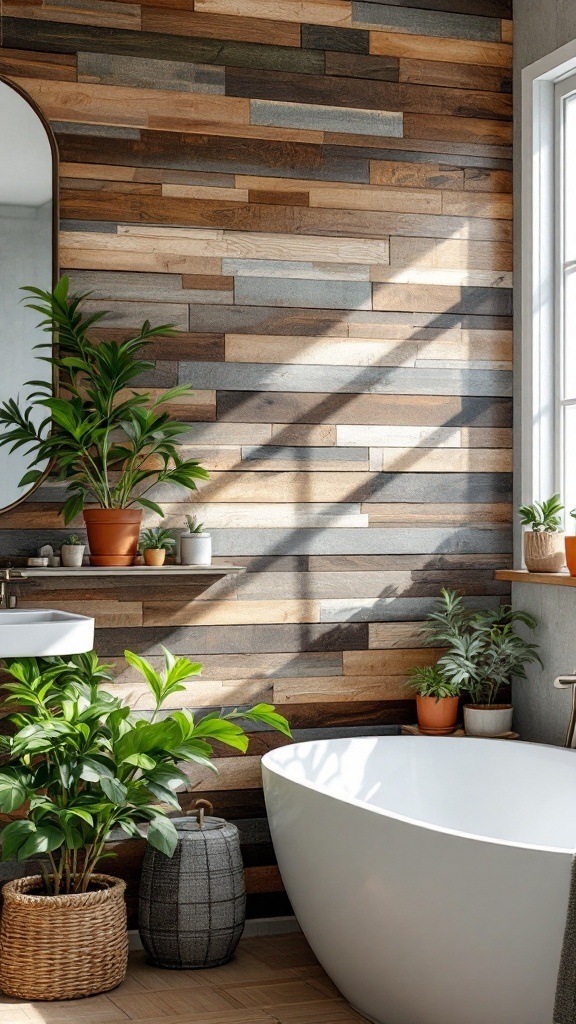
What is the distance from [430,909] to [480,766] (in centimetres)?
100

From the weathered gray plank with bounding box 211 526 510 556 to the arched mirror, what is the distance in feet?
2.21

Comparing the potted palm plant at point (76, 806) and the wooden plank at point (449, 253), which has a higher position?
the wooden plank at point (449, 253)

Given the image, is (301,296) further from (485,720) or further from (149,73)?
(485,720)

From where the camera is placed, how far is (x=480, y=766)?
11.4 feet

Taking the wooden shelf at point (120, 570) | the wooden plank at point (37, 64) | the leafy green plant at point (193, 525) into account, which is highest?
the wooden plank at point (37, 64)

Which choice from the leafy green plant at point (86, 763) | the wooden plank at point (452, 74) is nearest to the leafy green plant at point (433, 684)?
the leafy green plant at point (86, 763)

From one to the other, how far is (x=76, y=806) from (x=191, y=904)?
466 millimetres

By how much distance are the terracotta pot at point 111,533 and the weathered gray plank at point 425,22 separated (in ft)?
5.90

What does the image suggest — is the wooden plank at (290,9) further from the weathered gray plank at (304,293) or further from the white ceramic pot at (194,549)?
the white ceramic pot at (194,549)

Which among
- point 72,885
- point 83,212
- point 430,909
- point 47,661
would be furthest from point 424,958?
point 83,212

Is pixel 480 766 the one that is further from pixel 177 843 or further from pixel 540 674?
pixel 177 843

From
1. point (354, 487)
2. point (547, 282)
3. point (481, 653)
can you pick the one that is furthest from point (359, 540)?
point (547, 282)

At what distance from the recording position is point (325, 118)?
3830 millimetres

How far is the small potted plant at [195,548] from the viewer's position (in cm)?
355
